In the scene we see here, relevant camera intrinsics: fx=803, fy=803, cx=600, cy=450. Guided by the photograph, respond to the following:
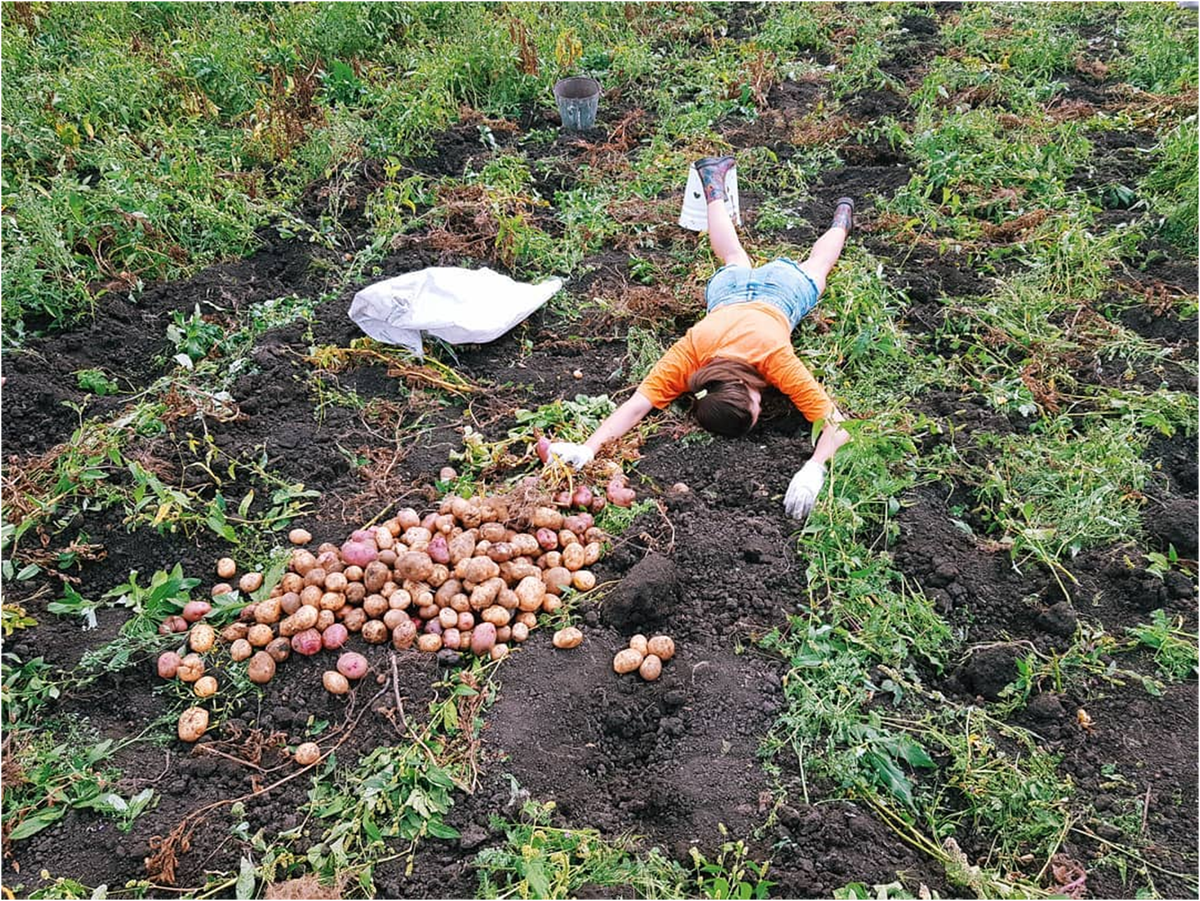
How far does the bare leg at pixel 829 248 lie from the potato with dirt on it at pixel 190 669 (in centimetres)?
324

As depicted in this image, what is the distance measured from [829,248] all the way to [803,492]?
1874mm

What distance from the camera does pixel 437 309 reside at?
399cm

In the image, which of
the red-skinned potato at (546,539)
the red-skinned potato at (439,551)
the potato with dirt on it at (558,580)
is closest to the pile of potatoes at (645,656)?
the potato with dirt on it at (558,580)

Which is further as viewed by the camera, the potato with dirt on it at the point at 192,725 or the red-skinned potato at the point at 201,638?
the red-skinned potato at the point at 201,638

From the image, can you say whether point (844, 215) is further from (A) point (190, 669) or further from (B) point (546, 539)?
(A) point (190, 669)

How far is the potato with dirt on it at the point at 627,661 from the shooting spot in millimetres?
2695

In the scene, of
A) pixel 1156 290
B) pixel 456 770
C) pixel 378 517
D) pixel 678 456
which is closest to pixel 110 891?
pixel 456 770

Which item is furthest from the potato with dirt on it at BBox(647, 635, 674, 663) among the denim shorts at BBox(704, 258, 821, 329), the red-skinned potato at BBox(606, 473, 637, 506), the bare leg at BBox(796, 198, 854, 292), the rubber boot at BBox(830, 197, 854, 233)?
the rubber boot at BBox(830, 197, 854, 233)

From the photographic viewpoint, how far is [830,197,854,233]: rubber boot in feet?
14.9

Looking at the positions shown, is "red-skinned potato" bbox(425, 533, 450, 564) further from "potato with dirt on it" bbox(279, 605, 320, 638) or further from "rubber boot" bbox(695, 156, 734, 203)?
"rubber boot" bbox(695, 156, 734, 203)

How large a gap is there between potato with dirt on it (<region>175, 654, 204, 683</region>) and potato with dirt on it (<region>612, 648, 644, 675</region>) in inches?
55.0

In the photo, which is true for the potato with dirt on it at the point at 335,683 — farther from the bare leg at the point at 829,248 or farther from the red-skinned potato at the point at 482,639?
the bare leg at the point at 829,248

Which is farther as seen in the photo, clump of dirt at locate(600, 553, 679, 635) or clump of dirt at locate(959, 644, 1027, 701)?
clump of dirt at locate(600, 553, 679, 635)

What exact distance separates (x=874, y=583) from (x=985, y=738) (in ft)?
2.06
